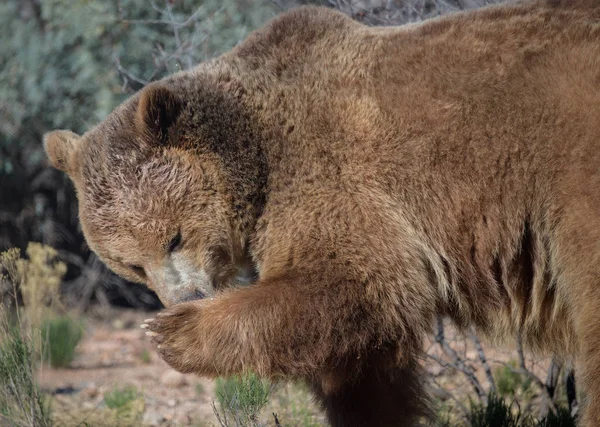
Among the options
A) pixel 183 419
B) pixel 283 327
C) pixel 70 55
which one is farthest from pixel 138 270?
pixel 70 55

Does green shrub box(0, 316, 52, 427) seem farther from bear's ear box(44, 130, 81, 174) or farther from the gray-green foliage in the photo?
the gray-green foliage

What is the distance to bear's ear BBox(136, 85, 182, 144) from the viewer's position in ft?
14.1

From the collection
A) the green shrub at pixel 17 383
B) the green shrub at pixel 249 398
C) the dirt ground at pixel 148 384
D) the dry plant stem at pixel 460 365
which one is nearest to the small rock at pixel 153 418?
the dirt ground at pixel 148 384

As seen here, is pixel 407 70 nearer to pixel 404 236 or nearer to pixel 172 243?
pixel 404 236

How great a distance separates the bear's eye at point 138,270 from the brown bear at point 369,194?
9 centimetres

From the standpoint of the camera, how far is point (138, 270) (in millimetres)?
4648

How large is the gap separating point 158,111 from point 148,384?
3.91 meters

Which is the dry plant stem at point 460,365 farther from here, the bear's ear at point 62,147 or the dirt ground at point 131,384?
the bear's ear at point 62,147

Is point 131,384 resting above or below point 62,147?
below

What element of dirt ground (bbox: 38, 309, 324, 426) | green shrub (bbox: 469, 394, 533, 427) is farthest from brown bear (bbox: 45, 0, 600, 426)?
green shrub (bbox: 469, 394, 533, 427)

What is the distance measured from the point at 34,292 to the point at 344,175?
315 cm

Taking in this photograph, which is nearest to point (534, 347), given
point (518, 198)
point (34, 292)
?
point (518, 198)

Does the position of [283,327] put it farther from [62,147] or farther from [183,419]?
[183,419]

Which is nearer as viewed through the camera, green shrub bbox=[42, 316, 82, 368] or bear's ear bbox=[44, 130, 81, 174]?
bear's ear bbox=[44, 130, 81, 174]
